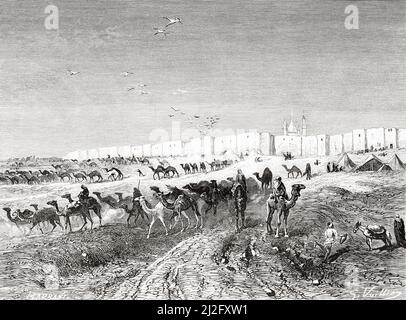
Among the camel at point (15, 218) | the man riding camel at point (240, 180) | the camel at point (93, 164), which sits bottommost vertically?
the camel at point (15, 218)

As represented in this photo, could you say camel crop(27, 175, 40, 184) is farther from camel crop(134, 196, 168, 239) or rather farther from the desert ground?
camel crop(134, 196, 168, 239)

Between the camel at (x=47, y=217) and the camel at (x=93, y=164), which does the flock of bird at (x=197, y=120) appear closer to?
the camel at (x=93, y=164)

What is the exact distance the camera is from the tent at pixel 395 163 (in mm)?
9742

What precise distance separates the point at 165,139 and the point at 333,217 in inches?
129

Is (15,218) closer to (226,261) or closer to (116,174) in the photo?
(116,174)

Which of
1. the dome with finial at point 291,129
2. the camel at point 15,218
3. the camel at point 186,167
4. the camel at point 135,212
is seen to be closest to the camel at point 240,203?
the camel at point 186,167

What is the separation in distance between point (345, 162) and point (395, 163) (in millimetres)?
879

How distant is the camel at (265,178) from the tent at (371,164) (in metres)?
1.56

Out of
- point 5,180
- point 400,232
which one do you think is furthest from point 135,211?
point 400,232

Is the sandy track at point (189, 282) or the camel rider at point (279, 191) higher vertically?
the camel rider at point (279, 191)

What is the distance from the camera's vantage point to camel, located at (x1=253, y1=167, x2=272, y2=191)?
968 centimetres

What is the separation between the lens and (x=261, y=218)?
9.62m
